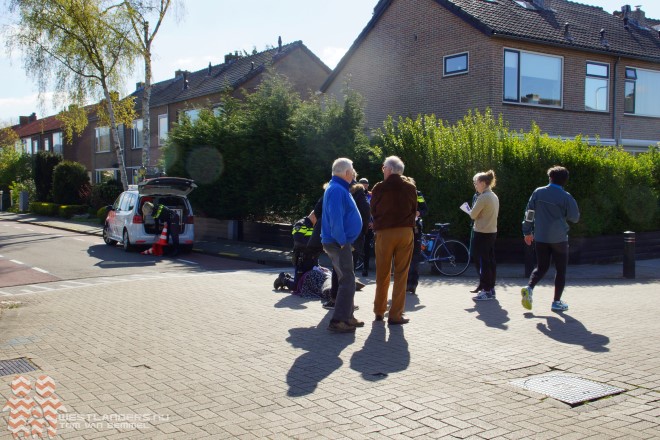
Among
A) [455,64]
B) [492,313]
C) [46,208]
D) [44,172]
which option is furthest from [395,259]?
[44,172]

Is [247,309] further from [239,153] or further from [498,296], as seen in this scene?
[239,153]

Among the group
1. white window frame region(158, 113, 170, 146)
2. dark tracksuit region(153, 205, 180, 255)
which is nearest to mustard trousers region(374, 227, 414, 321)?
A: dark tracksuit region(153, 205, 180, 255)

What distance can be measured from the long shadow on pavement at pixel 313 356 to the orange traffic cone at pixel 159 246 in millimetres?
9408

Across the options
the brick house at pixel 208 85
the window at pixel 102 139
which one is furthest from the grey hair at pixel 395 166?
the window at pixel 102 139

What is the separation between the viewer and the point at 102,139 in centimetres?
4491

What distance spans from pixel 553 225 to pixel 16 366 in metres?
6.40

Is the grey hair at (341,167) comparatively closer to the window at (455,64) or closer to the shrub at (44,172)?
the window at (455,64)

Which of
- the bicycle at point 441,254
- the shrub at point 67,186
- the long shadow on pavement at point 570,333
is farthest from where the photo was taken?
the shrub at point 67,186

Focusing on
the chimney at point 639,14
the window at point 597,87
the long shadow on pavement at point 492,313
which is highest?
the chimney at point 639,14

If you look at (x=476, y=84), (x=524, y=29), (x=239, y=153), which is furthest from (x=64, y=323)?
(x=524, y=29)

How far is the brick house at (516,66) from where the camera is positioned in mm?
19172

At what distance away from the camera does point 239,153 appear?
59.0 feet

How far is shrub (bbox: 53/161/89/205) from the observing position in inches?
1373

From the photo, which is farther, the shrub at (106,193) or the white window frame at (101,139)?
the white window frame at (101,139)
